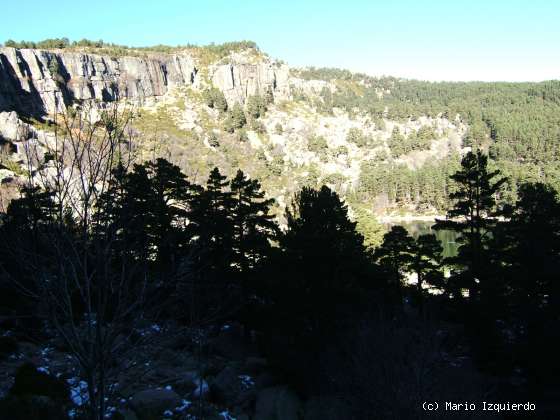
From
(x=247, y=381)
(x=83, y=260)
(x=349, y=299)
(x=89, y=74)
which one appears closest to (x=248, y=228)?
(x=349, y=299)

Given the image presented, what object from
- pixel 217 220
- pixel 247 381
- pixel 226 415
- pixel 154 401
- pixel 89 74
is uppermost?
pixel 89 74

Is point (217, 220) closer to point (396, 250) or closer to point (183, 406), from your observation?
point (183, 406)

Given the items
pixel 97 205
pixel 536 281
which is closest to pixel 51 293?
pixel 97 205

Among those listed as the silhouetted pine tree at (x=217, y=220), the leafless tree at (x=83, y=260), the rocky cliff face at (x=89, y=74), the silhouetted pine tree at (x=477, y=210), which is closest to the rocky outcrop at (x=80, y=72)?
the rocky cliff face at (x=89, y=74)

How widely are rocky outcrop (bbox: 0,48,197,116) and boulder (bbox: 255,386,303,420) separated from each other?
9611 cm

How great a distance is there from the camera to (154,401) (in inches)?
566

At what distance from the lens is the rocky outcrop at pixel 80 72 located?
128m

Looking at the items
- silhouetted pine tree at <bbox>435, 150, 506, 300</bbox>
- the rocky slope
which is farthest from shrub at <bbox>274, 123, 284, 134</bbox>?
silhouetted pine tree at <bbox>435, 150, 506, 300</bbox>

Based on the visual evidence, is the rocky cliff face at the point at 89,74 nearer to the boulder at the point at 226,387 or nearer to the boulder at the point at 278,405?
the boulder at the point at 226,387

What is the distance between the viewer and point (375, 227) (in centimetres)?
5028

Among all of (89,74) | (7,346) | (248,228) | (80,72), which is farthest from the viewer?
(89,74)

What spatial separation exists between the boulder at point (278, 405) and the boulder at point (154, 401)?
11.2ft

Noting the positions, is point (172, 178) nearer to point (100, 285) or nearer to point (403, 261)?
point (403, 261)

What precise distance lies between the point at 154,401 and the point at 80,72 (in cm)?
17127
